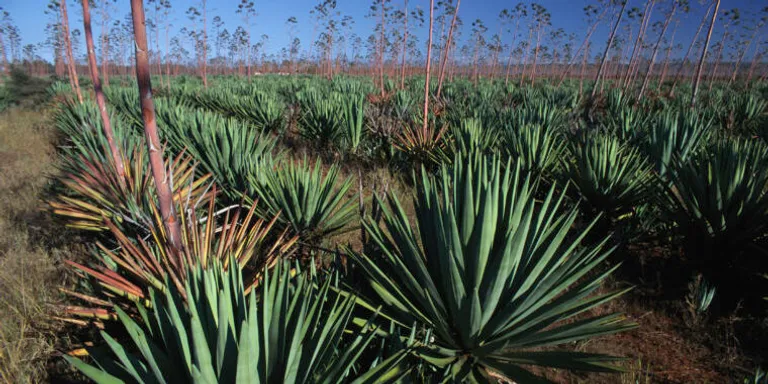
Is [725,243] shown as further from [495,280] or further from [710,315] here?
[495,280]

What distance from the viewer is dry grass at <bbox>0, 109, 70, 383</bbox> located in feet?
6.48

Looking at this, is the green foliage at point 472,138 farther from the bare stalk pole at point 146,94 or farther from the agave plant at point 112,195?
the bare stalk pole at point 146,94

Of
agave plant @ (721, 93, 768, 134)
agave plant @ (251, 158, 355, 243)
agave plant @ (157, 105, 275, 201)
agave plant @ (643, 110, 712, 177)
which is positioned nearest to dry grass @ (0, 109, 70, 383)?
agave plant @ (251, 158, 355, 243)

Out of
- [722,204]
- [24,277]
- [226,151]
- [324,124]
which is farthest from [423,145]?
[24,277]

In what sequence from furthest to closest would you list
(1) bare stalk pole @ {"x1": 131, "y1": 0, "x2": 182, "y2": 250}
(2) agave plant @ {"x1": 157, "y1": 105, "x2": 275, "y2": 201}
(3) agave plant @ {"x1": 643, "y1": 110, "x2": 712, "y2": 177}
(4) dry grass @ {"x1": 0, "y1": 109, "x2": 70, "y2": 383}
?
(3) agave plant @ {"x1": 643, "y1": 110, "x2": 712, "y2": 177}, (2) agave plant @ {"x1": 157, "y1": 105, "x2": 275, "y2": 201}, (4) dry grass @ {"x1": 0, "y1": 109, "x2": 70, "y2": 383}, (1) bare stalk pole @ {"x1": 131, "y1": 0, "x2": 182, "y2": 250}

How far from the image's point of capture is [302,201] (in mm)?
2619

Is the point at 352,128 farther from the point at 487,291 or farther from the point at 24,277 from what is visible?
the point at 487,291

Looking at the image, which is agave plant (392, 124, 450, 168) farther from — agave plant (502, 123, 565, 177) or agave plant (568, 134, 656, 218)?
agave plant (568, 134, 656, 218)

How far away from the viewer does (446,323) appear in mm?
1388

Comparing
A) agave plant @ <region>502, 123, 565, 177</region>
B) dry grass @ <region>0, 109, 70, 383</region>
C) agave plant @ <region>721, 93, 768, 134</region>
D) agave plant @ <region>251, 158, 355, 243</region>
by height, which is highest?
agave plant @ <region>721, 93, 768, 134</region>

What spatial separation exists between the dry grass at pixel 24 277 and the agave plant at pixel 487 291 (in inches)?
55.3

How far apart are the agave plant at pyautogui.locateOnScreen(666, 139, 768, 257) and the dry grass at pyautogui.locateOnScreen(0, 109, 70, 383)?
3641 millimetres

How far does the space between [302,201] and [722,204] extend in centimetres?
280

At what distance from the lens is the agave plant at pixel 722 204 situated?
2.37 meters
